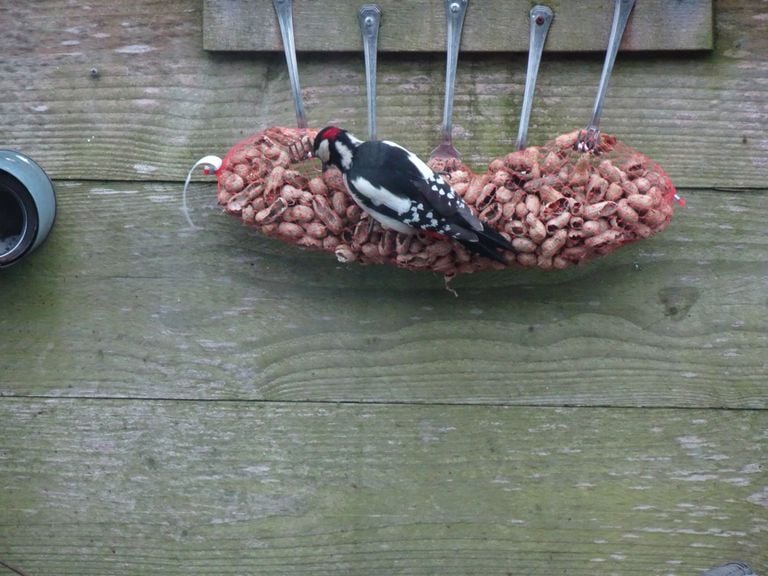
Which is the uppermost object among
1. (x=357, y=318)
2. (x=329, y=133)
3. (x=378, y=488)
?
(x=329, y=133)

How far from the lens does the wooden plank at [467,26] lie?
101 centimetres

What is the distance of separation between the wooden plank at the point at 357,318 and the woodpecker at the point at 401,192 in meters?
0.13

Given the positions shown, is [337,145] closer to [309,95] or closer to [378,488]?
[309,95]

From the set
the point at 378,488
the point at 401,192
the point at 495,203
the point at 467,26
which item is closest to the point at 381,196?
the point at 401,192

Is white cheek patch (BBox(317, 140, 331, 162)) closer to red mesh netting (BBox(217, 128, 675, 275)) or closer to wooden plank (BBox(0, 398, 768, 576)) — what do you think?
red mesh netting (BBox(217, 128, 675, 275))

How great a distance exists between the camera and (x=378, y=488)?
1.08m

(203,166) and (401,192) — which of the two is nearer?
(401,192)

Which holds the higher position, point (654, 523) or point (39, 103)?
point (39, 103)

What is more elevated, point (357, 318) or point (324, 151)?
point (324, 151)

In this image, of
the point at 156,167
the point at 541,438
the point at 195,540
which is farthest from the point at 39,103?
the point at 541,438

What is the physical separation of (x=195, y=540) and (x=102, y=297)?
0.99 ft

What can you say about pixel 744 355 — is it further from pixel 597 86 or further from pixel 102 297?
pixel 102 297

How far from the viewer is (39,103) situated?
3.49ft

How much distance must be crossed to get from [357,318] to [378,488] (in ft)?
0.65
